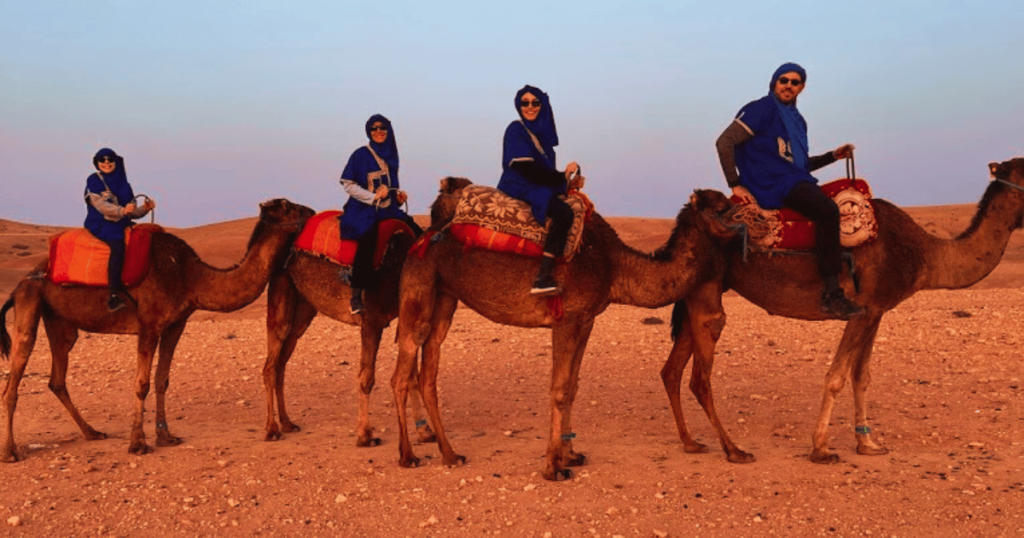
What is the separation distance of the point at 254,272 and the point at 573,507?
4234 mm

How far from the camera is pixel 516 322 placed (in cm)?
775

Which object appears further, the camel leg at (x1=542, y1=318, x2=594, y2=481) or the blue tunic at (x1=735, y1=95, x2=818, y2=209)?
the blue tunic at (x1=735, y1=95, x2=818, y2=209)

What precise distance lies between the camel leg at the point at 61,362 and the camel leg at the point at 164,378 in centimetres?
91

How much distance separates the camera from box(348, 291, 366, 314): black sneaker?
28.0 ft

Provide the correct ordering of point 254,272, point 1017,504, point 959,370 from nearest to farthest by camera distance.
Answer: point 1017,504 → point 254,272 → point 959,370

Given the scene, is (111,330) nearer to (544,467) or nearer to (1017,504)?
(544,467)

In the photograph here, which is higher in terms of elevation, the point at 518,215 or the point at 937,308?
the point at 518,215

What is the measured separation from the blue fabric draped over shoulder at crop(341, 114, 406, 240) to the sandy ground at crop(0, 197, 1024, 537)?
2263 mm

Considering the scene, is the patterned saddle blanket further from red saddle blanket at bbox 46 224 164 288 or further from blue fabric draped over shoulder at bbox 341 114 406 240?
red saddle blanket at bbox 46 224 164 288

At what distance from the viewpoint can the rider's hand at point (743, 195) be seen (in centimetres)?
793

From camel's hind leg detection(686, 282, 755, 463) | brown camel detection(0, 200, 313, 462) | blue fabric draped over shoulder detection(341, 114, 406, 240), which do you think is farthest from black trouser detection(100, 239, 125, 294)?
camel's hind leg detection(686, 282, 755, 463)

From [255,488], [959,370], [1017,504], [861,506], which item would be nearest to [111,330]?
[255,488]

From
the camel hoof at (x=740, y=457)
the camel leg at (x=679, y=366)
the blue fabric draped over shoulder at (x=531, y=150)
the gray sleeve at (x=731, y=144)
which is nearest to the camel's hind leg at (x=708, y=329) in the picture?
the camel hoof at (x=740, y=457)

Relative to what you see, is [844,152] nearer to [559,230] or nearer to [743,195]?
[743,195]
